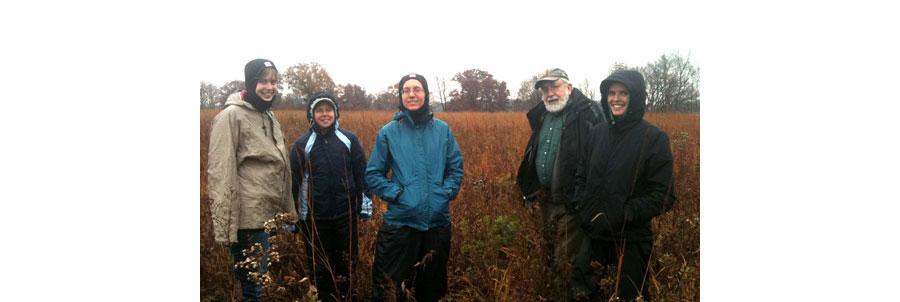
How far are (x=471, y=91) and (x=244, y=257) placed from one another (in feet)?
6.37

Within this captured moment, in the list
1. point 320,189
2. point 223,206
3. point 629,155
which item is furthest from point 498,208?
point 223,206

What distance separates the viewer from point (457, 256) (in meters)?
3.56

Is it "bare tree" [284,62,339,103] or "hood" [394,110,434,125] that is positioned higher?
"bare tree" [284,62,339,103]

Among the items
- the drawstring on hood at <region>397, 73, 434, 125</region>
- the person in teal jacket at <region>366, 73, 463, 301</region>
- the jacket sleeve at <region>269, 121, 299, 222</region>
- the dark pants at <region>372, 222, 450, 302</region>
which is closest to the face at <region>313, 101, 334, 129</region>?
the jacket sleeve at <region>269, 121, 299, 222</region>

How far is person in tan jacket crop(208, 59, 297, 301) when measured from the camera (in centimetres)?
323

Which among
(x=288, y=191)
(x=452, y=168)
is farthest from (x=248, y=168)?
(x=452, y=168)

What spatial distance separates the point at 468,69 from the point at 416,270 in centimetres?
146

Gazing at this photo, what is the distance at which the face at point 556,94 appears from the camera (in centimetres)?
327

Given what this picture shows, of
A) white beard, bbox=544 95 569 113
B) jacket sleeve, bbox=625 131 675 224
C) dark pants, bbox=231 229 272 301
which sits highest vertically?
white beard, bbox=544 95 569 113

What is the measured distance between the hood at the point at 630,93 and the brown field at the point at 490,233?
0.21 m

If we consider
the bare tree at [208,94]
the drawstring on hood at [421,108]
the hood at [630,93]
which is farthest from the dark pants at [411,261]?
the bare tree at [208,94]

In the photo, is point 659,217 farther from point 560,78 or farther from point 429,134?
point 429,134

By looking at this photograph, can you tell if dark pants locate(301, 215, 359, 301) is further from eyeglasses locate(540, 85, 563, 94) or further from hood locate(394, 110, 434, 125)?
eyeglasses locate(540, 85, 563, 94)

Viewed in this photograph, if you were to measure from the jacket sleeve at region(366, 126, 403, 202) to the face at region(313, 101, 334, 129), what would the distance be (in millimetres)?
362
